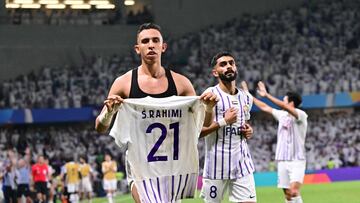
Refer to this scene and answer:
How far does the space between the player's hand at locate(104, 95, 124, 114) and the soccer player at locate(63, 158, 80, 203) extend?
1795cm

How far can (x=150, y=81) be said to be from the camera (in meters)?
7.48

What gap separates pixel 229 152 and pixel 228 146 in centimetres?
7

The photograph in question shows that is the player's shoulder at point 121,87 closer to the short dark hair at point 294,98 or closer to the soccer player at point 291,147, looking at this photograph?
the soccer player at point 291,147

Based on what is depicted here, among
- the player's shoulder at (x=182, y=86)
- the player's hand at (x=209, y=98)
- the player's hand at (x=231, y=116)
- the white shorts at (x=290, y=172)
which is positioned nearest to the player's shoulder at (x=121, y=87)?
the player's shoulder at (x=182, y=86)

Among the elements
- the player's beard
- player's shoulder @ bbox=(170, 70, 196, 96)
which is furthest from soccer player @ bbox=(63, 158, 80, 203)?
player's shoulder @ bbox=(170, 70, 196, 96)

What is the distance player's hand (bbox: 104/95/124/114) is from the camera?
7.09m

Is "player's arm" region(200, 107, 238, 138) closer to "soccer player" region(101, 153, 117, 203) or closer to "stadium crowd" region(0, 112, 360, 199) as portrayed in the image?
"soccer player" region(101, 153, 117, 203)

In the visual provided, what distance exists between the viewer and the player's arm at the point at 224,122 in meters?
9.46

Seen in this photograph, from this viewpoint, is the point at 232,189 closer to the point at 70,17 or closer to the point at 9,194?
the point at 9,194

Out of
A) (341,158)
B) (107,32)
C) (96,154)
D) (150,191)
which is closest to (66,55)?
(107,32)

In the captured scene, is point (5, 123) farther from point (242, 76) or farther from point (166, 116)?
point (166, 116)

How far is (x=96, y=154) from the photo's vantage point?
109 ft

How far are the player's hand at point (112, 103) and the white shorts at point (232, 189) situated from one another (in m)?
3.27

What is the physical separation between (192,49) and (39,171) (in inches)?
779
